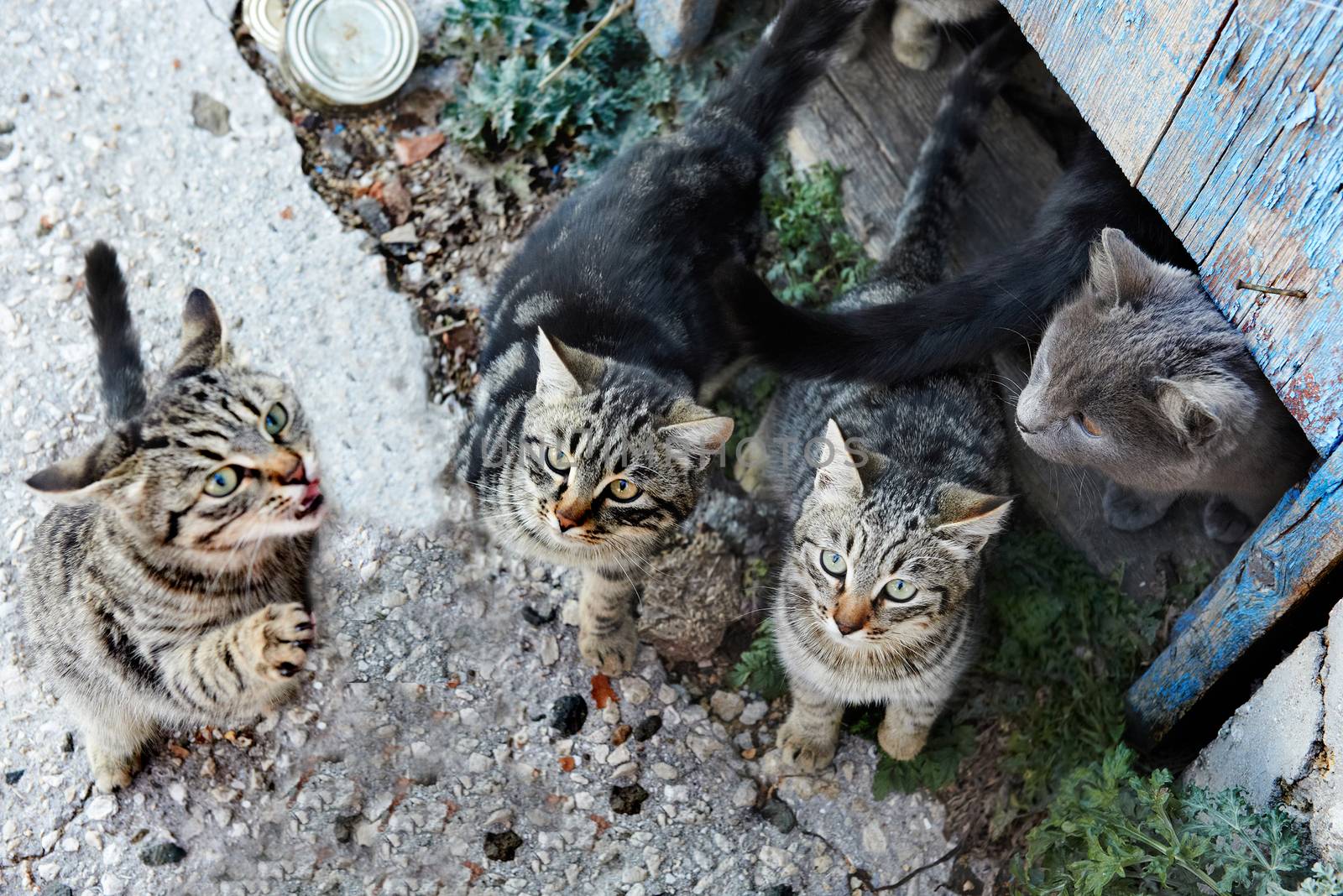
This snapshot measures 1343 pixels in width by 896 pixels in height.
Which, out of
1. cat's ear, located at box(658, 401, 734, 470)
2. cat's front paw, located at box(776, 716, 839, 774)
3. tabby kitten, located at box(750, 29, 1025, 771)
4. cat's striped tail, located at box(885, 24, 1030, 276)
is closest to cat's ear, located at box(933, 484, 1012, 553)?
tabby kitten, located at box(750, 29, 1025, 771)

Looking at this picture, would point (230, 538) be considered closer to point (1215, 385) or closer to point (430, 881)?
point (430, 881)

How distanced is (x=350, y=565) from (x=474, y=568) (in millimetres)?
365

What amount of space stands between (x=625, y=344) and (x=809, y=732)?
3.89ft

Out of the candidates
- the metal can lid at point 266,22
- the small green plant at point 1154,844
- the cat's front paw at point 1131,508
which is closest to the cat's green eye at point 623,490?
the small green plant at point 1154,844

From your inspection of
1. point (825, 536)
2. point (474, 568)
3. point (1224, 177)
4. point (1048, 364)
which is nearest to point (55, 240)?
point (474, 568)

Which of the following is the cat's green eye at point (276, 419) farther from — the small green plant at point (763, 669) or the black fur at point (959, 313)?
the small green plant at point (763, 669)

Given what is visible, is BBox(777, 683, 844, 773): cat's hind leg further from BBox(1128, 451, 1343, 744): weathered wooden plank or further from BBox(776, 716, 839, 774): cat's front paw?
BBox(1128, 451, 1343, 744): weathered wooden plank

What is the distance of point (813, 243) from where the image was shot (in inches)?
138

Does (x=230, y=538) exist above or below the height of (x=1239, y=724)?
above

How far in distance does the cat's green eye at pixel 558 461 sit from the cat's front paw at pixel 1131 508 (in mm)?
1641

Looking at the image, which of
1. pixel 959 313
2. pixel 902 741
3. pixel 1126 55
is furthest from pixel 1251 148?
pixel 902 741

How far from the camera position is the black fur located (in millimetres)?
2637

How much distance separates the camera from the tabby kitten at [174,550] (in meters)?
2.35

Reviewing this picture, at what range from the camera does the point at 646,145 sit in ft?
10.3
